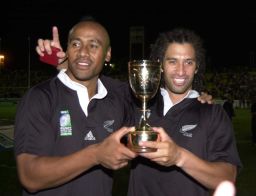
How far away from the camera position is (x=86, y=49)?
2869 millimetres

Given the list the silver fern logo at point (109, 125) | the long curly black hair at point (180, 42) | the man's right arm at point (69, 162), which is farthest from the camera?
the long curly black hair at point (180, 42)

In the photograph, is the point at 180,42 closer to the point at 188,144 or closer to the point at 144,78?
the point at 144,78

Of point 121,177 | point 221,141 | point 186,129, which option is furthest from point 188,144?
point 121,177

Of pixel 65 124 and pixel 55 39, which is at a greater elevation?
pixel 55 39

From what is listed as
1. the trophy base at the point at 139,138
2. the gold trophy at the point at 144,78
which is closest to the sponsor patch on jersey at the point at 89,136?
the gold trophy at the point at 144,78

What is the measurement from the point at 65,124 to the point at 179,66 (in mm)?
819

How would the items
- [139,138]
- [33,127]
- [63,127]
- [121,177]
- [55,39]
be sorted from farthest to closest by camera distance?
[121,177]
[55,39]
[63,127]
[33,127]
[139,138]

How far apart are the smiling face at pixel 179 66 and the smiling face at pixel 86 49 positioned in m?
0.43

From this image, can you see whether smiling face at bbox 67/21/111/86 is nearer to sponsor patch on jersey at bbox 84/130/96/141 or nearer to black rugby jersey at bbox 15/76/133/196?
black rugby jersey at bbox 15/76/133/196

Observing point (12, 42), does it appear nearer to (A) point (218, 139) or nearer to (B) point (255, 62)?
(B) point (255, 62)

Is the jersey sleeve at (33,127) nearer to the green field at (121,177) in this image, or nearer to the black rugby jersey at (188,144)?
the black rugby jersey at (188,144)

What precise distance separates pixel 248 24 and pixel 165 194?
53.8m

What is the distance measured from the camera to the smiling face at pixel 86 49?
2879 mm

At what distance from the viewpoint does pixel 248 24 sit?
5425cm
